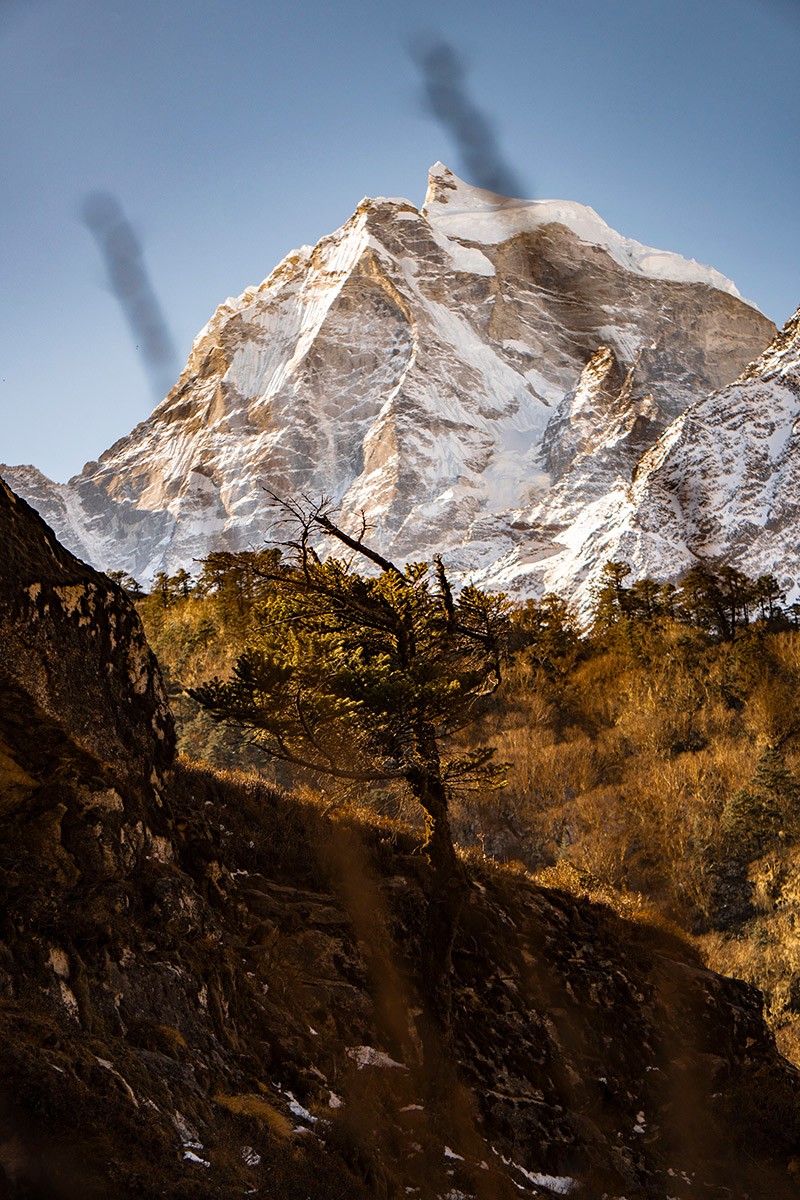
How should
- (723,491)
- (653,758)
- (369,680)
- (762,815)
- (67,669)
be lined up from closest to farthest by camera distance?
(67,669) < (369,680) < (762,815) < (653,758) < (723,491)

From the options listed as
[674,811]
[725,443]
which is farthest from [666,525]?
[674,811]

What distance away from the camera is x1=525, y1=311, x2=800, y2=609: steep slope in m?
138

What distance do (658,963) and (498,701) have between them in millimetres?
37808

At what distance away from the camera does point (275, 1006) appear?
8.56 metres

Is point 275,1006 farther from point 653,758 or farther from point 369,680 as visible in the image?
point 653,758

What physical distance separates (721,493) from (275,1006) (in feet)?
479

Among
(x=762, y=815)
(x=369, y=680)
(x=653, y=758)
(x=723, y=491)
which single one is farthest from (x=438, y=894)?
(x=723, y=491)

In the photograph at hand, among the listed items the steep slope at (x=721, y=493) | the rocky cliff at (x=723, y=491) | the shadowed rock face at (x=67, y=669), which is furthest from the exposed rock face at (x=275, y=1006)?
the rocky cliff at (x=723, y=491)

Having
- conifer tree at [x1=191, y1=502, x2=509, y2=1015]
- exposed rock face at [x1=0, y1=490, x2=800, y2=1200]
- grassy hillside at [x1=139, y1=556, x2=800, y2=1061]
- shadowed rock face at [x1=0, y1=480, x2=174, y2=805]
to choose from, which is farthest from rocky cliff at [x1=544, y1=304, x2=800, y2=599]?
shadowed rock face at [x1=0, y1=480, x2=174, y2=805]

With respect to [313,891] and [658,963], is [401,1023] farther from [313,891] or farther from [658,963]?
[658,963]

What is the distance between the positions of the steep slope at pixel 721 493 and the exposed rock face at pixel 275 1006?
124340 millimetres

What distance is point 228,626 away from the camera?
1523 inches

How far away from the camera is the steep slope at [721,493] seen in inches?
5413

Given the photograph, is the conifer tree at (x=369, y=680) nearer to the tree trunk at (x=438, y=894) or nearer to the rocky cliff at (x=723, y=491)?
the tree trunk at (x=438, y=894)
